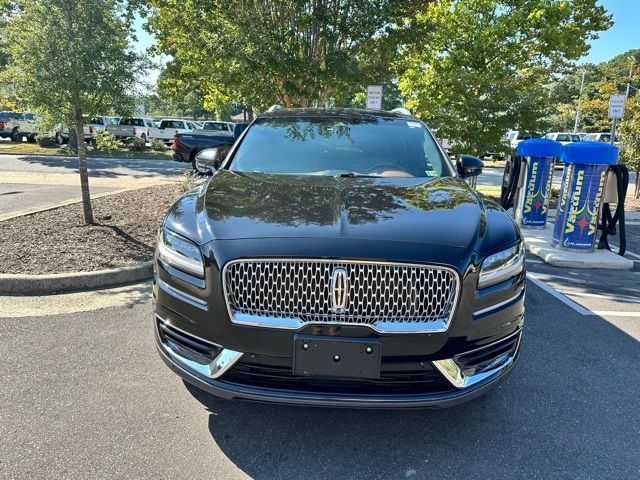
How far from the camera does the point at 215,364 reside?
7.68 ft

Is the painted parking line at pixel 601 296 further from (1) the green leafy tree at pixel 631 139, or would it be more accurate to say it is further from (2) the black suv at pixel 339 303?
(1) the green leafy tree at pixel 631 139

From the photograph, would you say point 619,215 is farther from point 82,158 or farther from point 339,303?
point 82,158

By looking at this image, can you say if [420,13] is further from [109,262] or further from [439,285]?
[439,285]

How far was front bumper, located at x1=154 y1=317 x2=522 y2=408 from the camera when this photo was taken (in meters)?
2.23

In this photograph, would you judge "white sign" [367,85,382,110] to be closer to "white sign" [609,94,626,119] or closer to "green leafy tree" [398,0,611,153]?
"green leafy tree" [398,0,611,153]

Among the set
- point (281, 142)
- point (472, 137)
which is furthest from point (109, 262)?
point (472, 137)

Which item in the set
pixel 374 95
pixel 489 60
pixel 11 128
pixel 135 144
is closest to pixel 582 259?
pixel 374 95

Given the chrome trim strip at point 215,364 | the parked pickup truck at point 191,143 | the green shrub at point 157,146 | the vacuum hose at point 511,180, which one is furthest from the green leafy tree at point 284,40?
the green shrub at point 157,146

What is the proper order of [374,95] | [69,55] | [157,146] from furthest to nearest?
[157,146] < [374,95] < [69,55]

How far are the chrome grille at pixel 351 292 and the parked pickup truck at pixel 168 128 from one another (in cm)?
2864

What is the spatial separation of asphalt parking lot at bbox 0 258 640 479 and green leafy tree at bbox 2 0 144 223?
11.3 ft

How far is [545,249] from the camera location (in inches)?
272

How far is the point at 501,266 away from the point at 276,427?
5.02ft

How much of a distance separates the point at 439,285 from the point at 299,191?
114 cm
